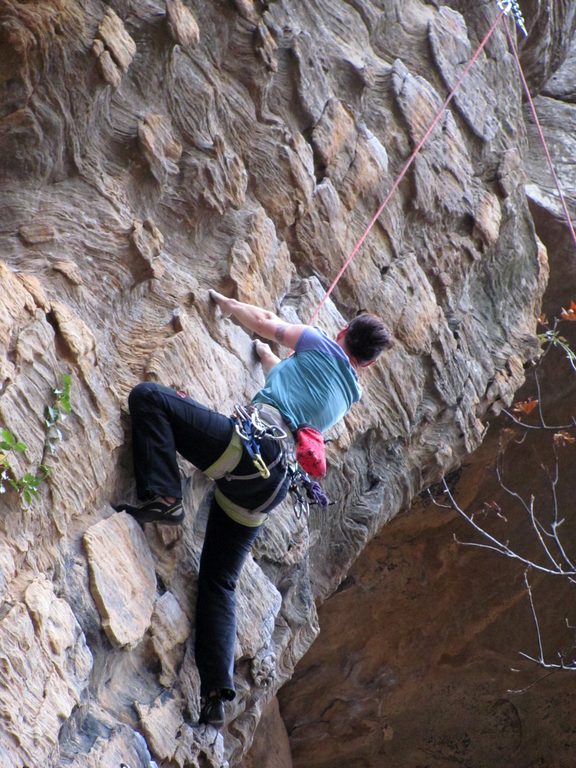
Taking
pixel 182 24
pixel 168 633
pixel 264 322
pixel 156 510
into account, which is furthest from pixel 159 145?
pixel 168 633

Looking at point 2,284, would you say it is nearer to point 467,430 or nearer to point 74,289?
point 74,289

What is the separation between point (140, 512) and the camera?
174 inches

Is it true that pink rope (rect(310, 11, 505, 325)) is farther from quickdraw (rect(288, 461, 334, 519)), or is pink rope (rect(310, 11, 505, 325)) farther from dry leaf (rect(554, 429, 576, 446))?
dry leaf (rect(554, 429, 576, 446))

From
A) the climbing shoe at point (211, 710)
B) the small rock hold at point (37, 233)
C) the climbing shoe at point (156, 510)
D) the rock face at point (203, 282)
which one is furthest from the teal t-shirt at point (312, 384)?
the climbing shoe at point (211, 710)

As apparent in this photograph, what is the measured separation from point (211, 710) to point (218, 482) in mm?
1099

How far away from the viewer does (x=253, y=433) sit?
4379 mm

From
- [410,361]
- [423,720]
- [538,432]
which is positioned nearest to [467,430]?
[410,361]

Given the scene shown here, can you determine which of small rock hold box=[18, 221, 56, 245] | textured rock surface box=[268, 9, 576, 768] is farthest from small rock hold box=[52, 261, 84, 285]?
textured rock surface box=[268, 9, 576, 768]

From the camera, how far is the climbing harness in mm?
7949

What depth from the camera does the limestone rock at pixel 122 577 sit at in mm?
4102

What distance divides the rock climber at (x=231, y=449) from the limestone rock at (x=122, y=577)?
130 mm

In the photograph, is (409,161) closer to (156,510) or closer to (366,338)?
(366,338)

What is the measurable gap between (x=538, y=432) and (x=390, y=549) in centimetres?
180

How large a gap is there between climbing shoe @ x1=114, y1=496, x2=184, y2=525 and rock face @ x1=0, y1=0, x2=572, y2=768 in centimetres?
7
